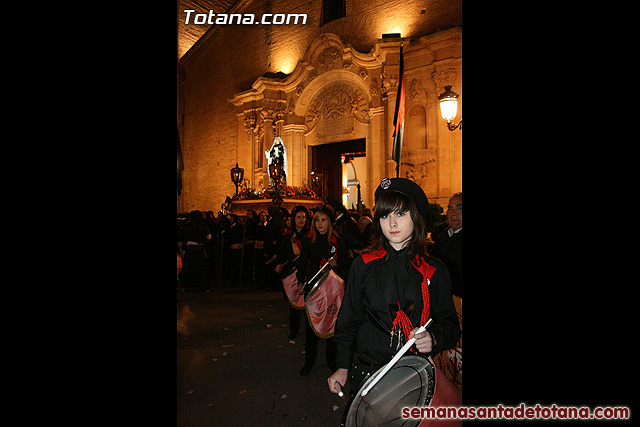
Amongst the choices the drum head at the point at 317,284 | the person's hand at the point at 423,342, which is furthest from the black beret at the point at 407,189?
the drum head at the point at 317,284

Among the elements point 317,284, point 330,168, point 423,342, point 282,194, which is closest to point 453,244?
point 317,284

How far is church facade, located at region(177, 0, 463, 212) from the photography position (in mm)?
13820

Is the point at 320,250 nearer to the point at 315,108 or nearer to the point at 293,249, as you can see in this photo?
the point at 293,249

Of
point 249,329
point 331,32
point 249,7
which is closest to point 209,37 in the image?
point 249,7

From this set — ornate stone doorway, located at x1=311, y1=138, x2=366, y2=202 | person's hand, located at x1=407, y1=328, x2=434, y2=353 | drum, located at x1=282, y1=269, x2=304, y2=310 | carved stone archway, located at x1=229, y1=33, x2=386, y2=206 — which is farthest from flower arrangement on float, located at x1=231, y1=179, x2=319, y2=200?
person's hand, located at x1=407, y1=328, x2=434, y2=353

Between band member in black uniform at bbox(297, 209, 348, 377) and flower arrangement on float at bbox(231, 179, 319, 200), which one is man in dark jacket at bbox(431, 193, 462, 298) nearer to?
band member in black uniform at bbox(297, 209, 348, 377)

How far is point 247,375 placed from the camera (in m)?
4.75

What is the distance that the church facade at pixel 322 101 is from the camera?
1382cm

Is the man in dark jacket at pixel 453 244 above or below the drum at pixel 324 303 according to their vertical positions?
above

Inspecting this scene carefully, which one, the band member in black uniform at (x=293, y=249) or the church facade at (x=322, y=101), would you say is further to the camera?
the church facade at (x=322, y=101)

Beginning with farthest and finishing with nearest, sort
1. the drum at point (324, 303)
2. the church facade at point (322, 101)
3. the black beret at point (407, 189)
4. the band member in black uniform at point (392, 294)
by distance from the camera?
the church facade at point (322, 101) < the drum at point (324, 303) < the black beret at point (407, 189) < the band member in black uniform at point (392, 294)

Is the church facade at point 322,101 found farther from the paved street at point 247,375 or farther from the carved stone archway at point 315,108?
the paved street at point 247,375

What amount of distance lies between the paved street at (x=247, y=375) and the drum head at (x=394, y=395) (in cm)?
194

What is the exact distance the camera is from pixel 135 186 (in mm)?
1251
